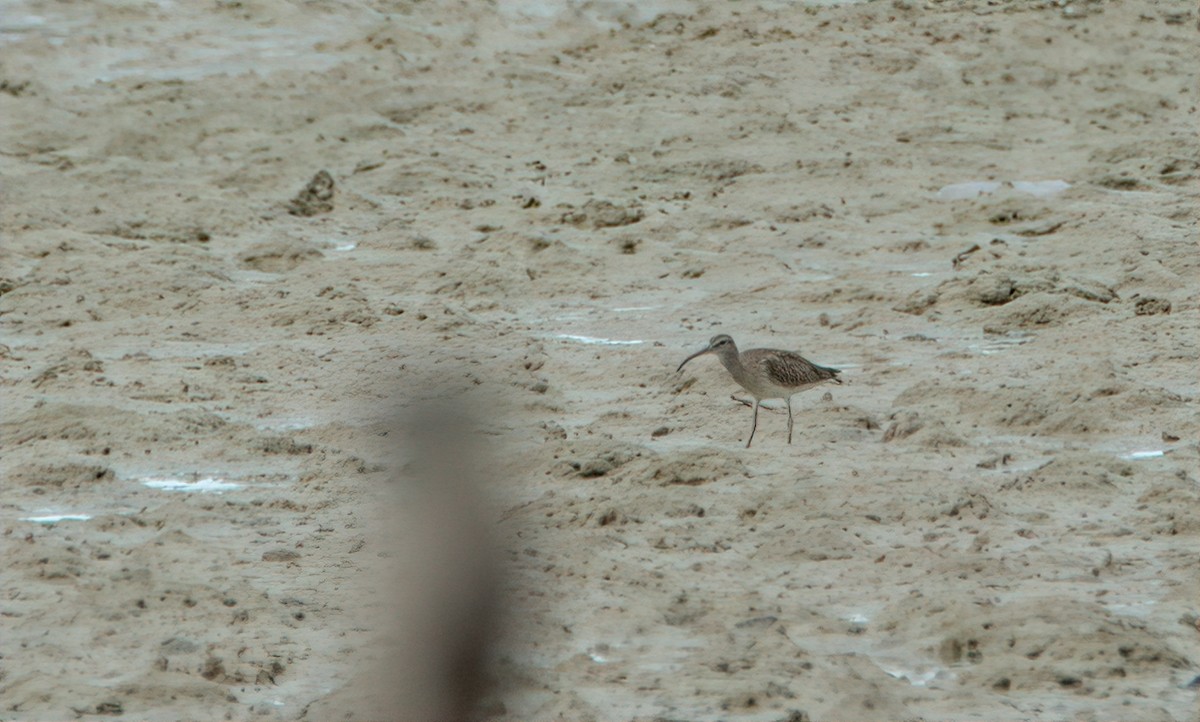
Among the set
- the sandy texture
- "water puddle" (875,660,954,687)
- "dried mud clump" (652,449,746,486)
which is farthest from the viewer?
"dried mud clump" (652,449,746,486)

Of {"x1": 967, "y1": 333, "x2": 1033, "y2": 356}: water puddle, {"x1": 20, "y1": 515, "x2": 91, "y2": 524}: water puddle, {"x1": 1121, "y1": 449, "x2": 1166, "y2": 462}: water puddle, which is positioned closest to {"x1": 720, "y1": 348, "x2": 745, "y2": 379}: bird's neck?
{"x1": 967, "y1": 333, "x2": 1033, "y2": 356}: water puddle

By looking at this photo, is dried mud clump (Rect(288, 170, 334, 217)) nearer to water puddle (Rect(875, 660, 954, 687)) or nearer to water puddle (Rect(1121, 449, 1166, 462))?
water puddle (Rect(1121, 449, 1166, 462))

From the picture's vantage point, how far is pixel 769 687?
4.37 m

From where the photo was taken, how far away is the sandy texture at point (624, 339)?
15.3 feet

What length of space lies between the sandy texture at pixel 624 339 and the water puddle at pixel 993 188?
49 mm

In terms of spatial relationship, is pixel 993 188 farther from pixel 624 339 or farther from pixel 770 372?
pixel 770 372

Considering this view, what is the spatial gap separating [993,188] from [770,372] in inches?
145

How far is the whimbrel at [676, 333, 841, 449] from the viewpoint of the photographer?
672 cm

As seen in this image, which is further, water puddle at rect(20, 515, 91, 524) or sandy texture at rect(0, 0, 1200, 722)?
water puddle at rect(20, 515, 91, 524)

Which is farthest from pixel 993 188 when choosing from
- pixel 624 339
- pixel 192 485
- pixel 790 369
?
pixel 192 485

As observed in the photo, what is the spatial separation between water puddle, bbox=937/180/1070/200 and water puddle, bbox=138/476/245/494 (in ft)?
16.3

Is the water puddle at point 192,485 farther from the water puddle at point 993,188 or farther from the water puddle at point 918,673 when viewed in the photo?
the water puddle at point 993,188

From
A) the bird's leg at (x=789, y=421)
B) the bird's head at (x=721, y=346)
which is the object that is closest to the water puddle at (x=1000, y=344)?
the bird's leg at (x=789, y=421)

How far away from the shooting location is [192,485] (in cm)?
635
